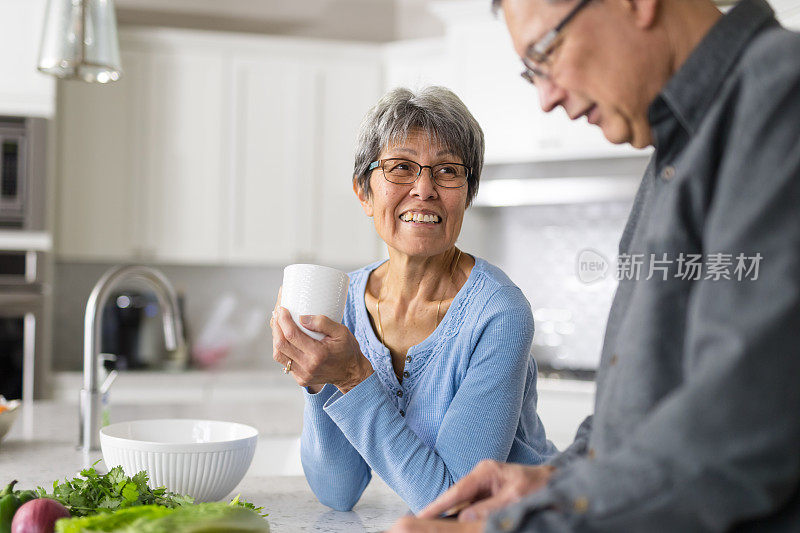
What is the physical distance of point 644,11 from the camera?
2.25ft

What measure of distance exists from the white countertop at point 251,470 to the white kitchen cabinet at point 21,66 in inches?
69.5

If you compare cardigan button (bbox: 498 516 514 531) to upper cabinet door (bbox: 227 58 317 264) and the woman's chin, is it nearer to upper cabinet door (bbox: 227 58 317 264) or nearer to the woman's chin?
the woman's chin

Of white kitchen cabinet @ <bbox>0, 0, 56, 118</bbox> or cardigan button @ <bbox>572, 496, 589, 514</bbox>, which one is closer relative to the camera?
cardigan button @ <bbox>572, 496, 589, 514</bbox>

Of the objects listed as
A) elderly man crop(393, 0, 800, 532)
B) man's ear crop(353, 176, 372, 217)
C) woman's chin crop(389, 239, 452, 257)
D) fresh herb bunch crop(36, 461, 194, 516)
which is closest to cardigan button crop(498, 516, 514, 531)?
elderly man crop(393, 0, 800, 532)

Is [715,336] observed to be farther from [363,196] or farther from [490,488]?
[363,196]

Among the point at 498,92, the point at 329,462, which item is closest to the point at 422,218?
the point at 329,462

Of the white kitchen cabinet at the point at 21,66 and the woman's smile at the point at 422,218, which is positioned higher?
the white kitchen cabinet at the point at 21,66

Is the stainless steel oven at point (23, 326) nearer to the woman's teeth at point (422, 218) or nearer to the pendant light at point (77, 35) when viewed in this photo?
the pendant light at point (77, 35)

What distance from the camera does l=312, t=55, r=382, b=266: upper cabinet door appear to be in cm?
390

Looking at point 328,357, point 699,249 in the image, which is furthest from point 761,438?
point 328,357

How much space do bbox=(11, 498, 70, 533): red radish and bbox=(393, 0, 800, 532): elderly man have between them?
A: 17.6 inches

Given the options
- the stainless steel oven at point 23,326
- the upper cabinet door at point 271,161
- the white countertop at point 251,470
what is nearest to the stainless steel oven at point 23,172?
the stainless steel oven at point 23,326

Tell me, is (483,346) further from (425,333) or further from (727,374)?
(727,374)

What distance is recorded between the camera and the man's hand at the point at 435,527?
26.4 inches
